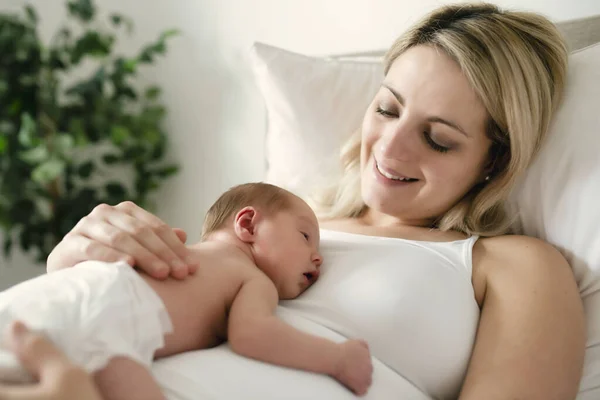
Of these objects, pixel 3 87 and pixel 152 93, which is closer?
pixel 3 87

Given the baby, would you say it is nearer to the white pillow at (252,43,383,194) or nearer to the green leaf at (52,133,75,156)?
the white pillow at (252,43,383,194)

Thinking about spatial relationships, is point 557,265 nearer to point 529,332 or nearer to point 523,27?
point 529,332

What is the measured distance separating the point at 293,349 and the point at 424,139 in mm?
543

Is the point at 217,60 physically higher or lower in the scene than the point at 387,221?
higher

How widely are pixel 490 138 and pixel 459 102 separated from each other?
11cm

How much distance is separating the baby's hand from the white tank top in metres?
0.10

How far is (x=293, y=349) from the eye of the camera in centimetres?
88

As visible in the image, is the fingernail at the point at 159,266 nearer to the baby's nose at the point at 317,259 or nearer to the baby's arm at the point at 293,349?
the baby's arm at the point at 293,349

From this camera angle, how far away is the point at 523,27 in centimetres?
125

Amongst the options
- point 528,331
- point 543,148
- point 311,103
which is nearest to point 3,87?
point 311,103

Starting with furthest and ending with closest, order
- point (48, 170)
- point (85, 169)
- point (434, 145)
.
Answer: point (85, 169), point (48, 170), point (434, 145)

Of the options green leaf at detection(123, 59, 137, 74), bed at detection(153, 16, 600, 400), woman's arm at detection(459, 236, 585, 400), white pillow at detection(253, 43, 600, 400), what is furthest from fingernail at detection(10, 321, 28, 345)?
green leaf at detection(123, 59, 137, 74)

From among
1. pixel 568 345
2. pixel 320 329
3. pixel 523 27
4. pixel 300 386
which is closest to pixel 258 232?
pixel 320 329

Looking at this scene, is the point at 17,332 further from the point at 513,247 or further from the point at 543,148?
the point at 543,148
